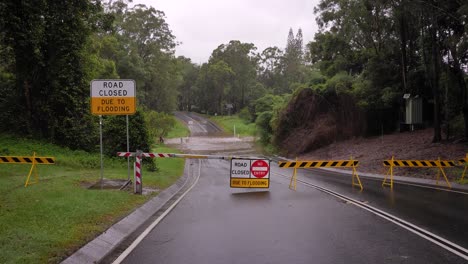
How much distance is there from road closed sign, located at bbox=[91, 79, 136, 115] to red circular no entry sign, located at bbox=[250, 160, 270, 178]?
515 cm

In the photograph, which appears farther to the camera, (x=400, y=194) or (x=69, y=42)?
(x=69, y=42)

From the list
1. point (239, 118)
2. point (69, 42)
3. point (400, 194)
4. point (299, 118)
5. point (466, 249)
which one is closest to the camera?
point (466, 249)

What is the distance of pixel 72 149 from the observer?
28.0m

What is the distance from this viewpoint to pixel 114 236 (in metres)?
8.80

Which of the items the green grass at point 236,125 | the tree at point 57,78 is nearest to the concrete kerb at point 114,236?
the tree at point 57,78

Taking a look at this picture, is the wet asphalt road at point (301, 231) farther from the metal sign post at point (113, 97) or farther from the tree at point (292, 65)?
the tree at point (292, 65)

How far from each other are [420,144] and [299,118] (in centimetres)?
1822

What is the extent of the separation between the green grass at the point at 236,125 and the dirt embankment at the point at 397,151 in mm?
39162

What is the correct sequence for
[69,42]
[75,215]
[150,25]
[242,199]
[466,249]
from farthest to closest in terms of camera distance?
[150,25] < [69,42] < [242,199] < [75,215] < [466,249]

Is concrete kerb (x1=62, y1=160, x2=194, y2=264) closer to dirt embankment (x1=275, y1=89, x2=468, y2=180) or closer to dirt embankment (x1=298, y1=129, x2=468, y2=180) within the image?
dirt embankment (x1=298, y1=129, x2=468, y2=180)

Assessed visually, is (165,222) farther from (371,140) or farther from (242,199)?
(371,140)

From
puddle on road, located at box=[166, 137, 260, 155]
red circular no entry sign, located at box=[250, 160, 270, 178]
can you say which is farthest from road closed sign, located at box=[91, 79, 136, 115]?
puddle on road, located at box=[166, 137, 260, 155]

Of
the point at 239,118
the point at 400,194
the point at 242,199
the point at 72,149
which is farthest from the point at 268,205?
the point at 239,118

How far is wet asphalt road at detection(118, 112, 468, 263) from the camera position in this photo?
7.25 metres
